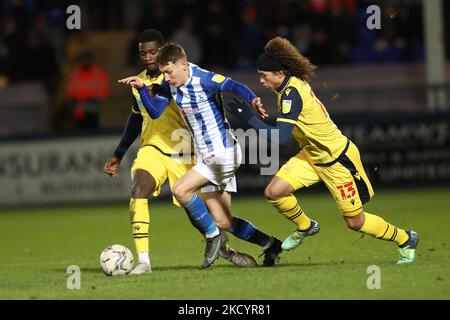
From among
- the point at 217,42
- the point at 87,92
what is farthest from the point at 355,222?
the point at 217,42

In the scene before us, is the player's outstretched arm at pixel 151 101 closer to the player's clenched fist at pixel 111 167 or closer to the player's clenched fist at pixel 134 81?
the player's clenched fist at pixel 134 81

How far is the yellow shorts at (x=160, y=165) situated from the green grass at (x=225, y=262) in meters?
0.83

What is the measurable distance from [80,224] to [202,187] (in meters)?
6.34

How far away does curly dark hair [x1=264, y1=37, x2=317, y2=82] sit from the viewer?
9.38 meters

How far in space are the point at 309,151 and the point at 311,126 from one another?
27 centimetres

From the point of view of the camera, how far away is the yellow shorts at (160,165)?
32.6 ft

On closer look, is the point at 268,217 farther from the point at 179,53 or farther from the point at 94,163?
the point at 179,53

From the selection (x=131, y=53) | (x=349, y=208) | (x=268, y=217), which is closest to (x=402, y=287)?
(x=349, y=208)

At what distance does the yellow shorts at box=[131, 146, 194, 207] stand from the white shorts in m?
0.46

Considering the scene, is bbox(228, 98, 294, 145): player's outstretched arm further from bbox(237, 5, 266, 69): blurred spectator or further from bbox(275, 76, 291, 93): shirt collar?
bbox(237, 5, 266, 69): blurred spectator

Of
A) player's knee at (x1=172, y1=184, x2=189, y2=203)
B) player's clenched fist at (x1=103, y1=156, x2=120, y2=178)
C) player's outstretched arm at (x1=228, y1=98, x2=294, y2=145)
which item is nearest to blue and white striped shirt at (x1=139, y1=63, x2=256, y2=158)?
player's outstretched arm at (x1=228, y1=98, x2=294, y2=145)

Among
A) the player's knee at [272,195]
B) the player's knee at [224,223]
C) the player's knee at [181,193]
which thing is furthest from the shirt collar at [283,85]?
the player's knee at [224,223]

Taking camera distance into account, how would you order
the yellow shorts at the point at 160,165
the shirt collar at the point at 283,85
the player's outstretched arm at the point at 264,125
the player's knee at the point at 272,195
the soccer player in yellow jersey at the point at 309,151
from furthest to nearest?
the yellow shorts at the point at 160,165, the player's knee at the point at 272,195, the shirt collar at the point at 283,85, the soccer player in yellow jersey at the point at 309,151, the player's outstretched arm at the point at 264,125

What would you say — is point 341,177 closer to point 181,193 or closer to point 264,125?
point 264,125
